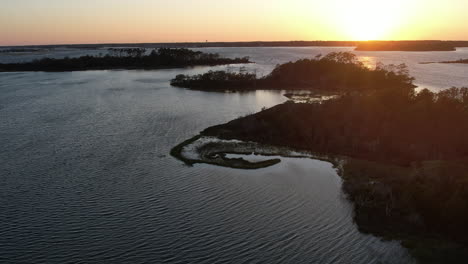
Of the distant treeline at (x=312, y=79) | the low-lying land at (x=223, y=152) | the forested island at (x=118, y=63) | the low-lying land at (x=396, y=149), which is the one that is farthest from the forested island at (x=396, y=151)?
the forested island at (x=118, y=63)

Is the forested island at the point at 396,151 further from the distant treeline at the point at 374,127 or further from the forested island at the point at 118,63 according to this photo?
the forested island at the point at 118,63

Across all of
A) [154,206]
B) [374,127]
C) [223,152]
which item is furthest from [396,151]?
[154,206]

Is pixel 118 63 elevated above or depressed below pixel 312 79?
above

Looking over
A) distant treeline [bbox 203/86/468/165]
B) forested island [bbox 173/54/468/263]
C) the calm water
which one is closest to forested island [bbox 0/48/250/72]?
the calm water

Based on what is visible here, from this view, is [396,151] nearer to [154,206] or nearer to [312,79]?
[154,206]

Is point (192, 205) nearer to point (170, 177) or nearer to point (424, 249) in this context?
point (170, 177)

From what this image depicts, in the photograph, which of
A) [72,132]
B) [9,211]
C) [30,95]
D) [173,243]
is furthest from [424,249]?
[30,95]
